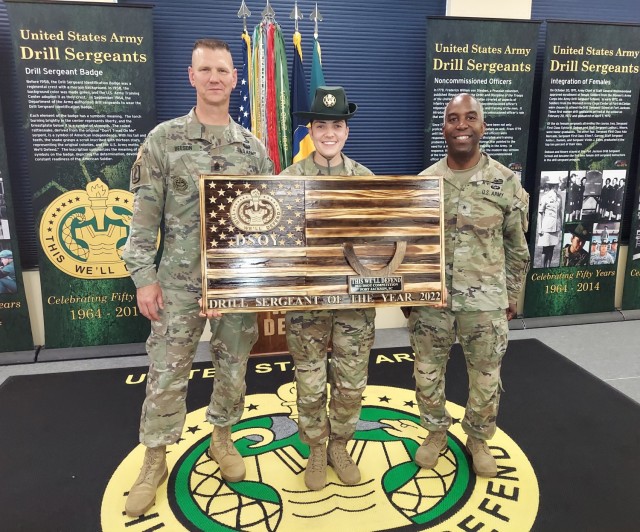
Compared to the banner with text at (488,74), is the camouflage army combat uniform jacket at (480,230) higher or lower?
lower

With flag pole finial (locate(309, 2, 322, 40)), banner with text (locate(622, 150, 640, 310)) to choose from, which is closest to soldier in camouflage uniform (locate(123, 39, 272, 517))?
flag pole finial (locate(309, 2, 322, 40))

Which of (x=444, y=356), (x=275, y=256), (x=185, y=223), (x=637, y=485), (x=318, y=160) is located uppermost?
(x=318, y=160)

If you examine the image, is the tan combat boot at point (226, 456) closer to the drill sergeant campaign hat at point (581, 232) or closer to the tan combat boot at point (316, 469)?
the tan combat boot at point (316, 469)

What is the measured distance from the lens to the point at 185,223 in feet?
6.36

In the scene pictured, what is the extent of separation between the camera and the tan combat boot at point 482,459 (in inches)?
86.9

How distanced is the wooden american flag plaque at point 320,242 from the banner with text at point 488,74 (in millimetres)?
2186

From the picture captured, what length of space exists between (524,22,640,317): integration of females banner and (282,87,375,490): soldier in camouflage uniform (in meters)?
2.79

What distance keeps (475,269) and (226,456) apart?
136cm

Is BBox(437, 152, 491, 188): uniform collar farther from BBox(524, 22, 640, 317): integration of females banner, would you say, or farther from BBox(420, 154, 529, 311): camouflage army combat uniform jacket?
BBox(524, 22, 640, 317): integration of females banner

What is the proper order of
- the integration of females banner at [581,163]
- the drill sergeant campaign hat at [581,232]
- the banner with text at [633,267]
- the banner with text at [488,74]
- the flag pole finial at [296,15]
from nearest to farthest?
the flag pole finial at [296,15], the banner with text at [488,74], the integration of females banner at [581,163], the drill sergeant campaign hat at [581,232], the banner with text at [633,267]

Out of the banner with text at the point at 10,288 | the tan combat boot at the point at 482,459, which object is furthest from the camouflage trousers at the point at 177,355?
the banner with text at the point at 10,288

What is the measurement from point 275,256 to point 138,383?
1.86m

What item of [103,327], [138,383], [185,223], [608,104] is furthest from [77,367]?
[608,104]

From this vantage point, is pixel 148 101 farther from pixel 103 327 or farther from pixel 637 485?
pixel 637 485
